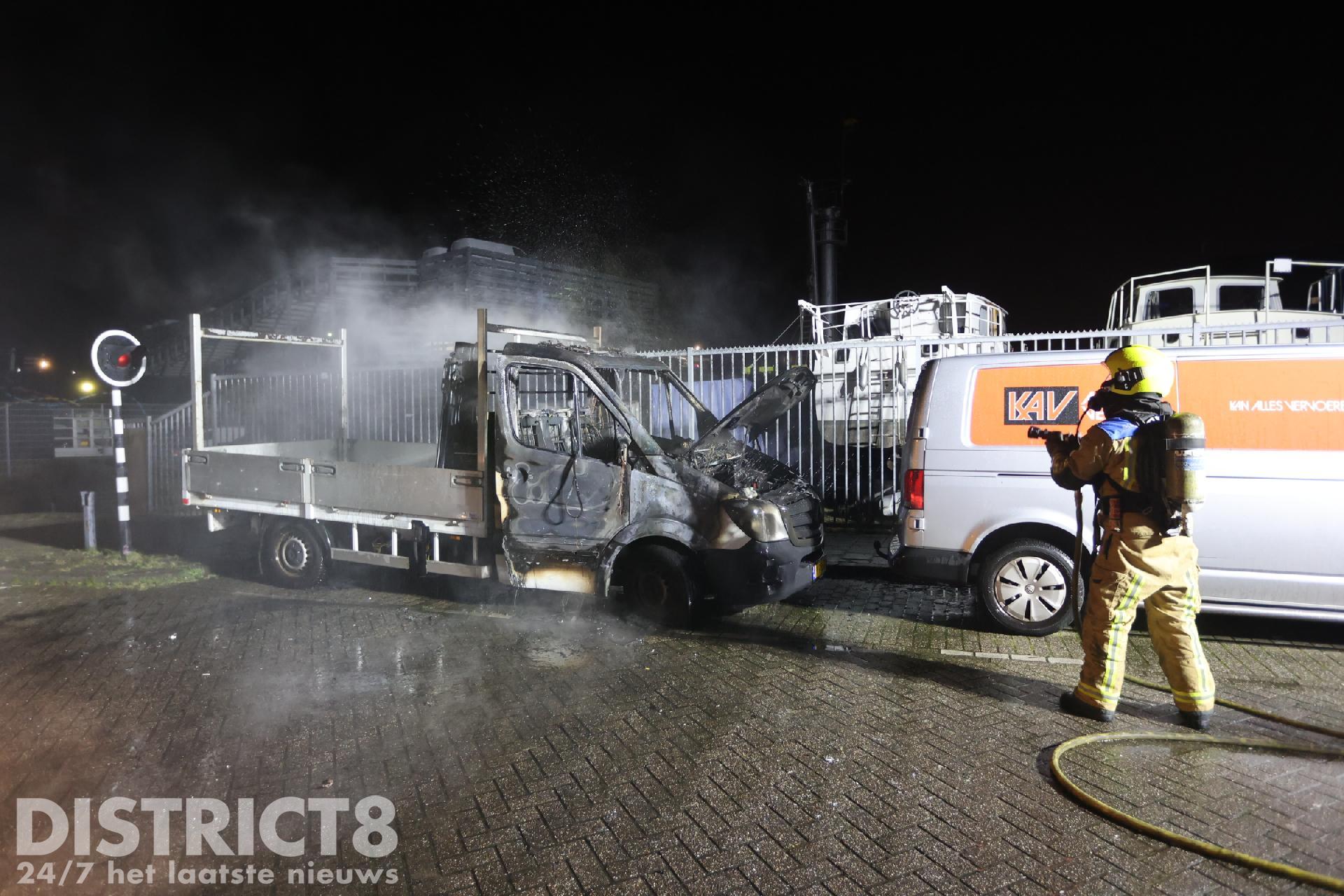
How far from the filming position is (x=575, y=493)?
6.14 m

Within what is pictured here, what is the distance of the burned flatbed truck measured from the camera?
583 cm

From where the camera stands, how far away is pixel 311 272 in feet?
60.4

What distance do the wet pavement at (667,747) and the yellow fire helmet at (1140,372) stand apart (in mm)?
1727

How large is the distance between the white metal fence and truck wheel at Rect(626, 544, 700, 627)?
329 cm

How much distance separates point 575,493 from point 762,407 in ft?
5.41

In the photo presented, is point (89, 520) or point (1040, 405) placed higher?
point (1040, 405)

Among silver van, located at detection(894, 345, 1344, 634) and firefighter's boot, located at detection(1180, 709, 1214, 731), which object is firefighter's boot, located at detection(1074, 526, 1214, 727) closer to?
firefighter's boot, located at detection(1180, 709, 1214, 731)

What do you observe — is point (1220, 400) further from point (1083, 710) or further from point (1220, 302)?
point (1220, 302)

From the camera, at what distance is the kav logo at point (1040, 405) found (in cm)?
577

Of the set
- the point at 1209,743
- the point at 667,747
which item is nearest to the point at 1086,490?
the point at 1209,743

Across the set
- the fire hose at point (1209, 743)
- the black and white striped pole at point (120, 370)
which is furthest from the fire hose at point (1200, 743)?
the black and white striped pole at point (120, 370)

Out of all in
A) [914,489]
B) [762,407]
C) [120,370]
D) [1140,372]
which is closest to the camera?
[1140,372]

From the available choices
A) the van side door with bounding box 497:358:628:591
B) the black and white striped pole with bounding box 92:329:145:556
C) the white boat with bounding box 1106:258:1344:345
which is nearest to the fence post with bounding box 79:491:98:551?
the black and white striped pole with bounding box 92:329:145:556

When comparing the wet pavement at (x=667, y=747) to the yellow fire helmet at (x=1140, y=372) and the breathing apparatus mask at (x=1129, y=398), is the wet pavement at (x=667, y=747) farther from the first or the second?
the yellow fire helmet at (x=1140, y=372)
